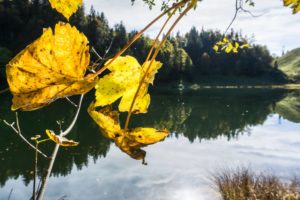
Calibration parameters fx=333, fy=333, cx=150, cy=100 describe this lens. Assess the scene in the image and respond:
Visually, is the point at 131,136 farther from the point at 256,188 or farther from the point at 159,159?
the point at 159,159

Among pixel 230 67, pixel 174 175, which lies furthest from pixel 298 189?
pixel 230 67

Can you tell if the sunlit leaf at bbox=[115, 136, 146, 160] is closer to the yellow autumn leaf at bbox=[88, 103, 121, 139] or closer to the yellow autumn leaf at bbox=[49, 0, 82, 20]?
the yellow autumn leaf at bbox=[88, 103, 121, 139]

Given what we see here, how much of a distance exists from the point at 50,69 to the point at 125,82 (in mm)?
136

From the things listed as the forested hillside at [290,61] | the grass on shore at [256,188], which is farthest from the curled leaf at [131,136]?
the forested hillside at [290,61]

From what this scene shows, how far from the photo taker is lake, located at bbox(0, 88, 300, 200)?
9914 mm

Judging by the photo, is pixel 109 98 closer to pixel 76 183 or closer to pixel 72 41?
pixel 72 41

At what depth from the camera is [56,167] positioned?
40.6ft

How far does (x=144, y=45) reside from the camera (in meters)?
49.2

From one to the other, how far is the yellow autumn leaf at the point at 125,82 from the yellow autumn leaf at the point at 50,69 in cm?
9

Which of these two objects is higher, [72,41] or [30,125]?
[72,41]

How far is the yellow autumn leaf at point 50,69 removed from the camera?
247 mm

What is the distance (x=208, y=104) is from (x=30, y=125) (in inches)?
723

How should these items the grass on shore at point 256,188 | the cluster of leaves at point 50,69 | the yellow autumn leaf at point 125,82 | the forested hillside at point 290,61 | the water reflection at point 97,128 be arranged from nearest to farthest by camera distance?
the cluster of leaves at point 50,69 < the yellow autumn leaf at point 125,82 < the grass on shore at point 256,188 < the water reflection at point 97,128 < the forested hillside at point 290,61

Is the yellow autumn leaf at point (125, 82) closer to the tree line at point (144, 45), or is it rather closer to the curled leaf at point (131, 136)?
the curled leaf at point (131, 136)
